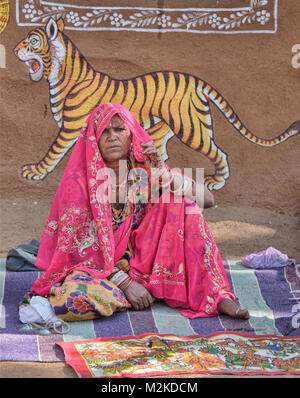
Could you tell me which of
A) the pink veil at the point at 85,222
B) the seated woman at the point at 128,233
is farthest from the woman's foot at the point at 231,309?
the pink veil at the point at 85,222

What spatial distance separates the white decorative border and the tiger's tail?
23.2 inches

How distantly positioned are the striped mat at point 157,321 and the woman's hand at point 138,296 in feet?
0.15

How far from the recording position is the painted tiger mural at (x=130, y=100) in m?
6.18

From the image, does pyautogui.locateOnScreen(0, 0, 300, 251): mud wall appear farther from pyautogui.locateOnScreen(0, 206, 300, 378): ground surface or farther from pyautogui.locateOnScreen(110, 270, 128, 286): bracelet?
pyautogui.locateOnScreen(110, 270, 128, 286): bracelet

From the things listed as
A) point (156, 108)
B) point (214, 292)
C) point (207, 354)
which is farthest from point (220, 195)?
point (207, 354)

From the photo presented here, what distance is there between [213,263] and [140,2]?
320 cm

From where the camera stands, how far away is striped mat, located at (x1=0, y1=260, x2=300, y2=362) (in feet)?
10.9

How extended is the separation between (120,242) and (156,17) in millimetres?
2932

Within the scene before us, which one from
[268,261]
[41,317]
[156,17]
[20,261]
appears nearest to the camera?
[41,317]

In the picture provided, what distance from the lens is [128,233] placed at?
13.2 feet

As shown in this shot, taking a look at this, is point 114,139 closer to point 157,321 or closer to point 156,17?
point 157,321

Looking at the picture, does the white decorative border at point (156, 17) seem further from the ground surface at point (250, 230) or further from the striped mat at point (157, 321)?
the striped mat at point (157, 321)
